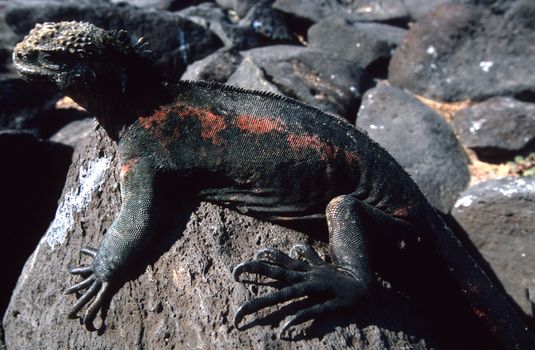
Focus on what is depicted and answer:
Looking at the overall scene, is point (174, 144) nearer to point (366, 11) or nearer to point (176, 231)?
point (176, 231)

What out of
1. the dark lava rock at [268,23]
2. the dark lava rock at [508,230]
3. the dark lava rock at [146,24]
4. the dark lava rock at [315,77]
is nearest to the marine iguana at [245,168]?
the dark lava rock at [508,230]

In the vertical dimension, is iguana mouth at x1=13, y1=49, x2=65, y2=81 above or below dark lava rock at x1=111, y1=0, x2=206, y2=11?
above

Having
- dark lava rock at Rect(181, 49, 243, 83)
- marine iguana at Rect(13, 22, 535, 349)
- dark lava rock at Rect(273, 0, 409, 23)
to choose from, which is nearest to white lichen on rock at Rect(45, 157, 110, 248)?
marine iguana at Rect(13, 22, 535, 349)

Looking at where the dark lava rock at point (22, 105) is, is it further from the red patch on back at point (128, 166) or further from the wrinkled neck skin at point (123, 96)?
the red patch on back at point (128, 166)

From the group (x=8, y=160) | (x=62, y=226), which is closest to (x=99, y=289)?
(x=62, y=226)

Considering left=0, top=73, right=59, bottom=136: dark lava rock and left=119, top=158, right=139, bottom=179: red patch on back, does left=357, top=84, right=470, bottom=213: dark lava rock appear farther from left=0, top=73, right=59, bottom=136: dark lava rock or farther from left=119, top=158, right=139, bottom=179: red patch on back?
left=0, top=73, right=59, bottom=136: dark lava rock

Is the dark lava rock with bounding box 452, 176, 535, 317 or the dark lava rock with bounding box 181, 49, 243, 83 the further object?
the dark lava rock with bounding box 181, 49, 243, 83

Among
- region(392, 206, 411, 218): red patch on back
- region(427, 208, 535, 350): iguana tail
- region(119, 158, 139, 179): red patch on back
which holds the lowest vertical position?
region(427, 208, 535, 350): iguana tail
